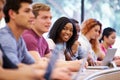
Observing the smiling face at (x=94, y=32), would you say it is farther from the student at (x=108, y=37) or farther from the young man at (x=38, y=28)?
the young man at (x=38, y=28)

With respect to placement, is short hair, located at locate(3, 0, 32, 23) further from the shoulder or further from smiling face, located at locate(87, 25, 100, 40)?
smiling face, located at locate(87, 25, 100, 40)

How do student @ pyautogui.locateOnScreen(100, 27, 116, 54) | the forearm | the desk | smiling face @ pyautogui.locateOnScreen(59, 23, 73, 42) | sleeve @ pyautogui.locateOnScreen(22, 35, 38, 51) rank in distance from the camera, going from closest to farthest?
1. the forearm
2. the desk
3. sleeve @ pyautogui.locateOnScreen(22, 35, 38, 51)
4. smiling face @ pyautogui.locateOnScreen(59, 23, 73, 42)
5. student @ pyautogui.locateOnScreen(100, 27, 116, 54)

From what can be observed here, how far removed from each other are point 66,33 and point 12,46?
4.70ft

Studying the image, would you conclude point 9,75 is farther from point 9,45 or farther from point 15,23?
point 15,23

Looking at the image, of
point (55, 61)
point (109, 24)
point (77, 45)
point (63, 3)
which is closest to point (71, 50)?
point (77, 45)

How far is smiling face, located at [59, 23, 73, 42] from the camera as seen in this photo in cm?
326

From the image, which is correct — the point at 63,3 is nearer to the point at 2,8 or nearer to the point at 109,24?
the point at 109,24

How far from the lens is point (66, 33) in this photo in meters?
3.26

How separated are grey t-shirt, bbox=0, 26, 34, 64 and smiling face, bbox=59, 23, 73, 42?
1159 mm

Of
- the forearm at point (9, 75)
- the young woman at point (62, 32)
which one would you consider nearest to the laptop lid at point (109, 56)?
the young woman at point (62, 32)

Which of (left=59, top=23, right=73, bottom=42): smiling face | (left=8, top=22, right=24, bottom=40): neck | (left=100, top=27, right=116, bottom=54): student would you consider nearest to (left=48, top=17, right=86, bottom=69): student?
(left=59, top=23, right=73, bottom=42): smiling face

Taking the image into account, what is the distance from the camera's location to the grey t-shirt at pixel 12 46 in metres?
1.80

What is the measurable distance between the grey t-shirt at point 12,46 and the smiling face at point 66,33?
1159 mm

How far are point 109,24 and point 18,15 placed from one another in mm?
3899
